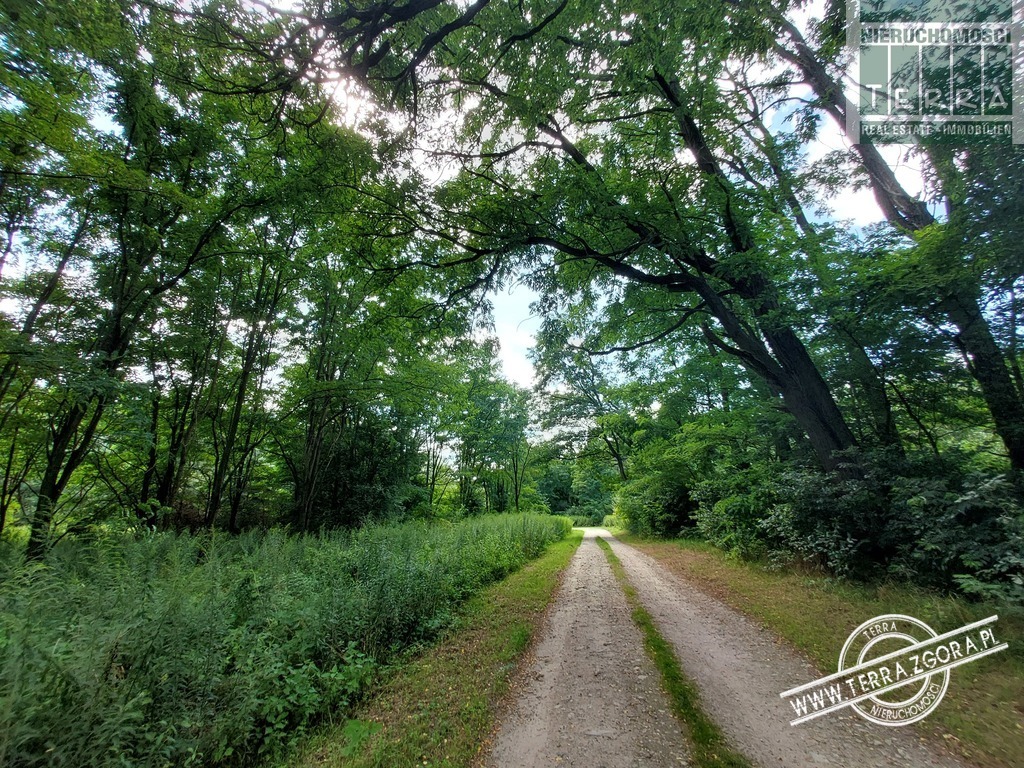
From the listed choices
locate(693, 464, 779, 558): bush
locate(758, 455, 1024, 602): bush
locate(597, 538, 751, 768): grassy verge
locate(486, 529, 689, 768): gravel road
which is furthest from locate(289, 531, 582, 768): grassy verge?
locate(693, 464, 779, 558): bush

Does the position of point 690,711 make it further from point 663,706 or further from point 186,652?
point 186,652

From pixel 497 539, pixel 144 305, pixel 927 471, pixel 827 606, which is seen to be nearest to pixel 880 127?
pixel 927 471

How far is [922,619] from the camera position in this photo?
443cm

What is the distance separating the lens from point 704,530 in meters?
11.8

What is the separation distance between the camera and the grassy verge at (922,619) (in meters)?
2.71

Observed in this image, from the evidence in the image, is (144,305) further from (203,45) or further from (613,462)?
(613,462)

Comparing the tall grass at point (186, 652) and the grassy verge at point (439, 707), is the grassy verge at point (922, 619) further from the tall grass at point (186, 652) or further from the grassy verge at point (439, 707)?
the tall grass at point (186, 652)

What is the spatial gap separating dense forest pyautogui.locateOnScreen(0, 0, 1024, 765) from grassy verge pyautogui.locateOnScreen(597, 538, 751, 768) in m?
3.09

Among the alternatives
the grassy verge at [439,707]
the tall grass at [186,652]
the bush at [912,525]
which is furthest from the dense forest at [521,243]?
the grassy verge at [439,707]

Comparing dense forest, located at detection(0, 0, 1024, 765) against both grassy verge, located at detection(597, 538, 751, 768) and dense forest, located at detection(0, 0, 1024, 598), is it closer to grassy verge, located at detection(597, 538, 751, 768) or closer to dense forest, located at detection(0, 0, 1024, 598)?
dense forest, located at detection(0, 0, 1024, 598)

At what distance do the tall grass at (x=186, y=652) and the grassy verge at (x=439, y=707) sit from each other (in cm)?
34

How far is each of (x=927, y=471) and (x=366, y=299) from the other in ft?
49.0

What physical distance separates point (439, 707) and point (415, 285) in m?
7.01

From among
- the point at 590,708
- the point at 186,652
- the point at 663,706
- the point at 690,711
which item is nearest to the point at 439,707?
the point at 590,708
